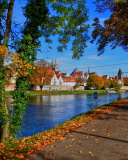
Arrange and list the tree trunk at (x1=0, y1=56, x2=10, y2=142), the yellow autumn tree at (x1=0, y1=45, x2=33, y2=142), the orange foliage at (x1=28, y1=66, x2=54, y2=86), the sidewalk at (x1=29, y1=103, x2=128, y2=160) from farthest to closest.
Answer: the orange foliage at (x1=28, y1=66, x2=54, y2=86)
the tree trunk at (x1=0, y1=56, x2=10, y2=142)
the yellow autumn tree at (x1=0, y1=45, x2=33, y2=142)
the sidewalk at (x1=29, y1=103, x2=128, y2=160)

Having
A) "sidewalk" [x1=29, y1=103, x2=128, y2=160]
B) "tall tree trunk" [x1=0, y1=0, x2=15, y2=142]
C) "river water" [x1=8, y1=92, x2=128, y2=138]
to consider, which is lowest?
"river water" [x1=8, y1=92, x2=128, y2=138]

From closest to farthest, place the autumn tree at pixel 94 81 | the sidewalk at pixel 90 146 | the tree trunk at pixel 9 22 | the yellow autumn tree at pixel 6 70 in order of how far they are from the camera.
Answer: the sidewalk at pixel 90 146 → the yellow autumn tree at pixel 6 70 → the tree trunk at pixel 9 22 → the autumn tree at pixel 94 81

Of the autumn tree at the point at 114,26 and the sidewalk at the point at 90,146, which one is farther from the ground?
the autumn tree at the point at 114,26

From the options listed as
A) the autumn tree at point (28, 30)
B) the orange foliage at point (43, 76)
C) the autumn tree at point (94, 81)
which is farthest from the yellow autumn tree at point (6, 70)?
the autumn tree at point (94, 81)

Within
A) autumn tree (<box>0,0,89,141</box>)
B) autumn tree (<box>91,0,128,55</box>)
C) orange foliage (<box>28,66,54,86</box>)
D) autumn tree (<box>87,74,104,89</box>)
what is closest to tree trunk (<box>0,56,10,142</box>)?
autumn tree (<box>0,0,89,141</box>)

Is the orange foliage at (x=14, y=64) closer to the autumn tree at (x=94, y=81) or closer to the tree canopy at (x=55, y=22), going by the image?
the tree canopy at (x=55, y=22)

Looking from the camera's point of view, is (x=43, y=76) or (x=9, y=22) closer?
(x=9, y=22)

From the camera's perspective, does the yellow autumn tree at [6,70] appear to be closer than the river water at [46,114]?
Yes

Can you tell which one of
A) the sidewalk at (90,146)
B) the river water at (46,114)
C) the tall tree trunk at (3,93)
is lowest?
the river water at (46,114)

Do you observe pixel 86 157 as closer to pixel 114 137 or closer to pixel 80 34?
pixel 114 137

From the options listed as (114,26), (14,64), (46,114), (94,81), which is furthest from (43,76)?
(14,64)

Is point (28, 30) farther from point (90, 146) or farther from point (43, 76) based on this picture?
point (43, 76)

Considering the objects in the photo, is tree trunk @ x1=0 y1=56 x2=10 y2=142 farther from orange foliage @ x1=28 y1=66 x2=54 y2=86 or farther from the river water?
orange foliage @ x1=28 y1=66 x2=54 y2=86

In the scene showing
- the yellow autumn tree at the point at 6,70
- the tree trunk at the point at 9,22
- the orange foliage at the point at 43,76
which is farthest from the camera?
the orange foliage at the point at 43,76
